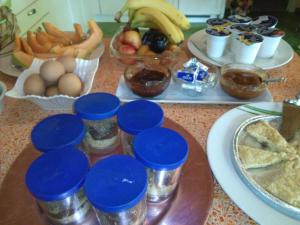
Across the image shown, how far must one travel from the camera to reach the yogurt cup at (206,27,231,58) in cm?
84

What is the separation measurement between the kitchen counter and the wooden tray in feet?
0.07

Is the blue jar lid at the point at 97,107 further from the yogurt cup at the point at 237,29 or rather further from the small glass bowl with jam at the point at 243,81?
the yogurt cup at the point at 237,29

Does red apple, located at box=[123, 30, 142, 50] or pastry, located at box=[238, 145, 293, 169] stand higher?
red apple, located at box=[123, 30, 142, 50]

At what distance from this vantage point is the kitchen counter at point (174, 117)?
45cm

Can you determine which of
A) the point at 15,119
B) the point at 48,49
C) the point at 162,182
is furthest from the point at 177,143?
the point at 48,49

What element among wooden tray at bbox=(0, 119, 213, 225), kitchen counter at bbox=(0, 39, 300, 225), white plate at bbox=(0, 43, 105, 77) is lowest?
kitchen counter at bbox=(0, 39, 300, 225)

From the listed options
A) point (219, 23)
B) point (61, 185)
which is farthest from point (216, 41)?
point (61, 185)

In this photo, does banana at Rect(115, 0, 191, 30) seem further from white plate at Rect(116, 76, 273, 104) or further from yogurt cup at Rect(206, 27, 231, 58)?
white plate at Rect(116, 76, 273, 104)

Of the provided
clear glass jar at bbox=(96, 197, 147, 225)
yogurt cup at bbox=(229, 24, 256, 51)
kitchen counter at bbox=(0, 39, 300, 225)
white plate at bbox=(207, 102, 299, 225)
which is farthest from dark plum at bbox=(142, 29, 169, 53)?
clear glass jar at bbox=(96, 197, 147, 225)

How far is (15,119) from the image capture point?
2.14ft

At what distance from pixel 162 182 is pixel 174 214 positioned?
56 millimetres

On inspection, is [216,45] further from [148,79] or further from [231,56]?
[148,79]

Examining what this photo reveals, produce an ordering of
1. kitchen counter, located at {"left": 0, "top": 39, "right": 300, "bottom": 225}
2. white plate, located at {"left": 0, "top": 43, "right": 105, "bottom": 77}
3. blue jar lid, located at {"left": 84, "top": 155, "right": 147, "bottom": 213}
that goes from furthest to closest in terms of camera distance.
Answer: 1. white plate, located at {"left": 0, "top": 43, "right": 105, "bottom": 77}
2. kitchen counter, located at {"left": 0, "top": 39, "right": 300, "bottom": 225}
3. blue jar lid, located at {"left": 84, "top": 155, "right": 147, "bottom": 213}

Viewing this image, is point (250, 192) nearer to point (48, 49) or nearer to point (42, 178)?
point (42, 178)
